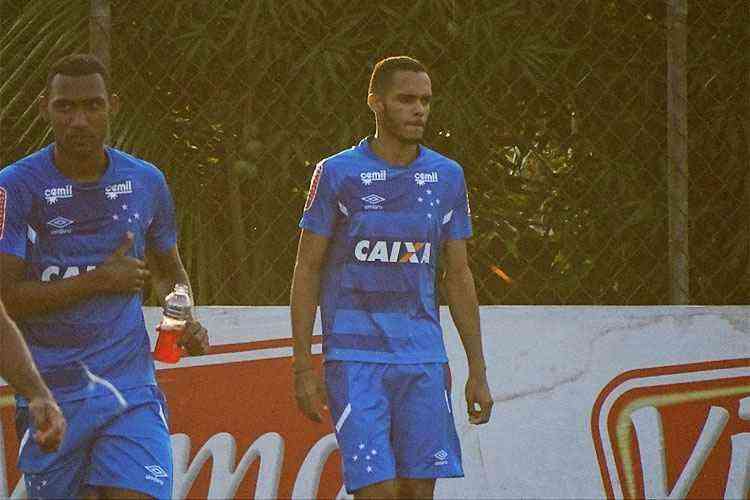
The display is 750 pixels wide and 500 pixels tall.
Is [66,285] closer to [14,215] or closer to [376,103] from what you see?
[14,215]

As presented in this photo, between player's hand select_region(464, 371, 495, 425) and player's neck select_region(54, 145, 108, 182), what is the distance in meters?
1.60

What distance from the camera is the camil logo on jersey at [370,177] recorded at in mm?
5781

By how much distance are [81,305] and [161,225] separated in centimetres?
49

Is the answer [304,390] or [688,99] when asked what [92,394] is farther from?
[688,99]

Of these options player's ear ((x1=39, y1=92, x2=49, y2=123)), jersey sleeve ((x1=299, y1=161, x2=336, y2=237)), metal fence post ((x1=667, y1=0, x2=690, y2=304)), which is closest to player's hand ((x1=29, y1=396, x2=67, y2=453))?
player's ear ((x1=39, y1=92, x2=49, y2=123))

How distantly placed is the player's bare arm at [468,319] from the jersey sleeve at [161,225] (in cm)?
106

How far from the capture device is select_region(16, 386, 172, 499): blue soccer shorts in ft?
16.8

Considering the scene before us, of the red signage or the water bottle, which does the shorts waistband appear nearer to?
the water bottle

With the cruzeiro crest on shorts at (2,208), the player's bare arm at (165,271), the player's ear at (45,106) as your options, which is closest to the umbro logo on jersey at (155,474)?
the player's bare arm at (165,271)

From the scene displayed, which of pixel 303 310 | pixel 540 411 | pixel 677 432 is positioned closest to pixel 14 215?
pixel 303 310

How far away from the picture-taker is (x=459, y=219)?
5945 mm

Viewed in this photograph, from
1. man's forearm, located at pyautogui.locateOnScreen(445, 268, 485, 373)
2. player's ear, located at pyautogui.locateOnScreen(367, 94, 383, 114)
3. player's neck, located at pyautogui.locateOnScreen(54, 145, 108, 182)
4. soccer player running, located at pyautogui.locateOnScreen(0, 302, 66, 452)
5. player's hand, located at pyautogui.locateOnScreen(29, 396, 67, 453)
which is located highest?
player's ear, located at pyautogui.locateOnScreen(367, 94, 383, 114)

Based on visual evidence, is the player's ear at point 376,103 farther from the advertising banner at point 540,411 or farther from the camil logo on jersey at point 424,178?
the advertising banner at point 540,411

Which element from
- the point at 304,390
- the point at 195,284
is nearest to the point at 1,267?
the point at 304,390
